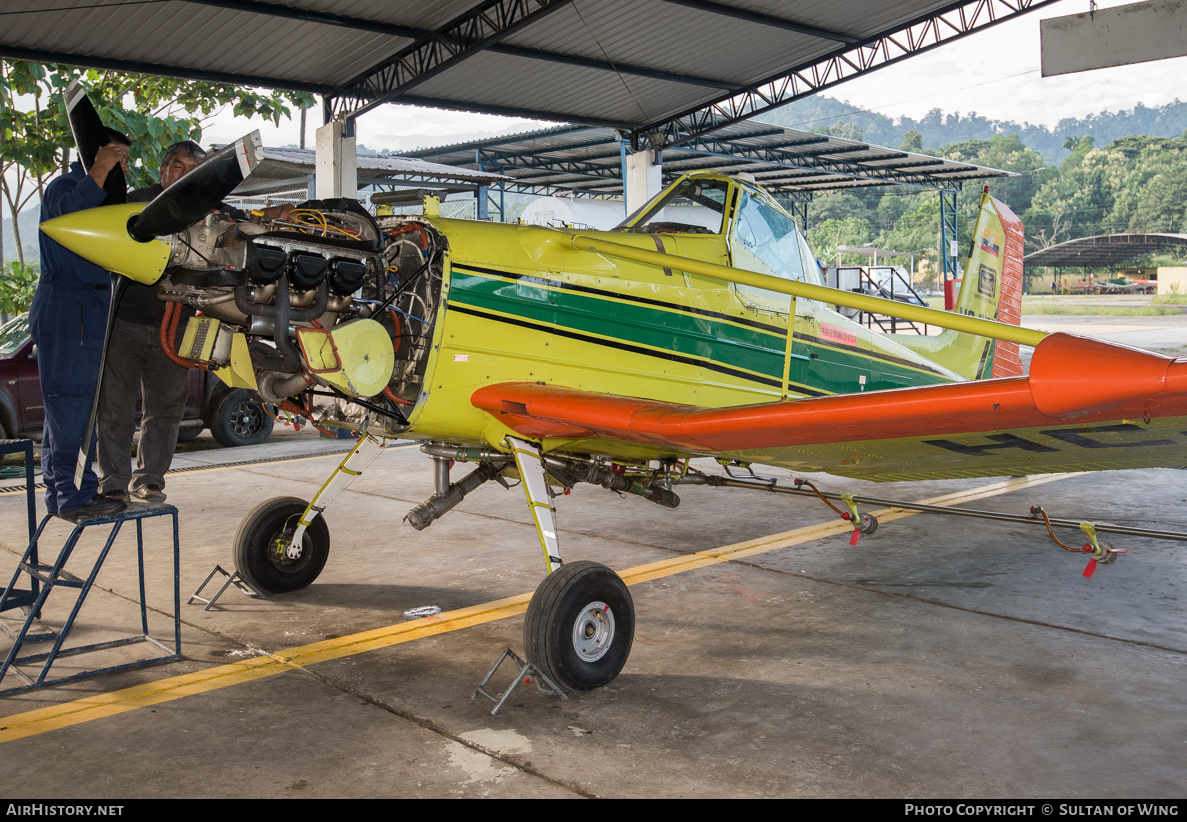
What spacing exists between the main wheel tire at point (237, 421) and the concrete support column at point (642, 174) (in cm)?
1218

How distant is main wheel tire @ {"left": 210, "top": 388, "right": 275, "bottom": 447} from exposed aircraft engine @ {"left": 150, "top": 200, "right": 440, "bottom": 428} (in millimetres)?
7041

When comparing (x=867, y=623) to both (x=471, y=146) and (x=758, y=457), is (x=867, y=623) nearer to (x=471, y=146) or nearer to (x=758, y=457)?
(x=758, y=457)

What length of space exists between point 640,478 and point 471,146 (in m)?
26.3

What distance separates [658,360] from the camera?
526 centimetres

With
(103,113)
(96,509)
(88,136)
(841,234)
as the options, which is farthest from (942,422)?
(841,234)

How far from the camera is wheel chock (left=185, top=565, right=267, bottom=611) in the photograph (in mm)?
5207

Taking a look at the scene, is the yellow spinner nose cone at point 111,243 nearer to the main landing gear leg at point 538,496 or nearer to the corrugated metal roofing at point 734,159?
the main landing gear leg at point 538,496

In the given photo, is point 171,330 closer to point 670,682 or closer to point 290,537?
point 290,537

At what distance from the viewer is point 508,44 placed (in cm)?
1616

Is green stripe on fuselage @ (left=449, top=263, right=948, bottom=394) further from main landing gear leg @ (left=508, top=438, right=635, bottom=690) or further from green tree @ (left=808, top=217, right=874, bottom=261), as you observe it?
green tree @ (left=808, top=217, right=874, bottom=261)

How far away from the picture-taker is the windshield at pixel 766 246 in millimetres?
5688

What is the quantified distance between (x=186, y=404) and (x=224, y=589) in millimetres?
6399

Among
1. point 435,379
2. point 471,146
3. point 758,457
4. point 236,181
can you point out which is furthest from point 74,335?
point 471,146

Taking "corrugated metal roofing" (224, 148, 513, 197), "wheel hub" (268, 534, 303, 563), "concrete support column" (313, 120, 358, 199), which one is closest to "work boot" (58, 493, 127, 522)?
"wheel hub" (268, 534, 303, 563)
